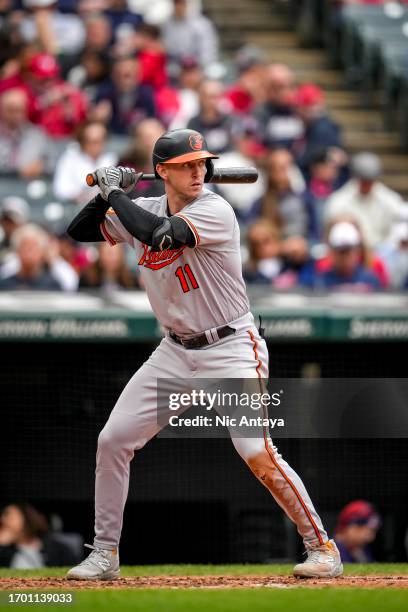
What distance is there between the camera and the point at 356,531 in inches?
328

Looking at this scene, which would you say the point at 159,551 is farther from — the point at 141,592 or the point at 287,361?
the point at 141,592

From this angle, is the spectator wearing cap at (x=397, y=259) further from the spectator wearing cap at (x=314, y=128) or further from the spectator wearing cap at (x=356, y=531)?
the spectator wearing cap at (x=356, y=531)

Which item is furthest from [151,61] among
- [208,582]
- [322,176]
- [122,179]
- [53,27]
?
[208,582]

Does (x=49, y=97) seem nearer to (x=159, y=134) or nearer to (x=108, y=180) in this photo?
(x=159, y=134)

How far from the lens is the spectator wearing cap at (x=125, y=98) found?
11.0 meters

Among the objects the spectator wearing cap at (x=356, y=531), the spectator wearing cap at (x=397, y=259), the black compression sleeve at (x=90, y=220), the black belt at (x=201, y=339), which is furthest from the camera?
the spectator wearing cap at (x=397, y=259)

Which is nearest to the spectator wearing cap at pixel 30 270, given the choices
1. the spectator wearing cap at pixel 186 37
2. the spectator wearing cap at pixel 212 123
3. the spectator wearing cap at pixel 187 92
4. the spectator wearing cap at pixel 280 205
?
the spectator wearing cap at pixel 280 205

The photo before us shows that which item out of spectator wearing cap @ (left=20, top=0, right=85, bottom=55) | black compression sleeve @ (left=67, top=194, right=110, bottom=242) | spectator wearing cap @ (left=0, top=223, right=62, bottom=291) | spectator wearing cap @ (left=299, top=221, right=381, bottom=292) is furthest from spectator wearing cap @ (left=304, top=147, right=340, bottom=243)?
black compression sleeve @ (left=67, top=194, right=110, bottom=242)

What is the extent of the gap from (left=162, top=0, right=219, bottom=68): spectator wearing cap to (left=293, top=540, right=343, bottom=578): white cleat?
733 cm

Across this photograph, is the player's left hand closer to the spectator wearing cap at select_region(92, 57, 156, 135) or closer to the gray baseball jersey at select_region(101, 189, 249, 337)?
the gray baseball jersey at select_region(101, 189, 249, 337)

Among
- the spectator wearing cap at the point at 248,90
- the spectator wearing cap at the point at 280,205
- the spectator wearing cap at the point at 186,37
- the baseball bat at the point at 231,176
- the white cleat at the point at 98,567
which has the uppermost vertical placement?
the spectator wearing cap at the point at 186,37

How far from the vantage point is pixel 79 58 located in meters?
11.5

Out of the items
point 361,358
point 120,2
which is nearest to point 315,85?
point 120,2

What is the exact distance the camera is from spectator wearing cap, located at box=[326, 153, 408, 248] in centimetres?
1030
